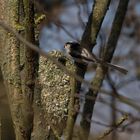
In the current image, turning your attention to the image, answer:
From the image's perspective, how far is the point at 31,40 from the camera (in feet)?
4.64

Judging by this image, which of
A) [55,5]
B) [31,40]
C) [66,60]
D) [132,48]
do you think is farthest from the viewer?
[55,5]

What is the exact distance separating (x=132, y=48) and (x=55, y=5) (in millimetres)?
2265

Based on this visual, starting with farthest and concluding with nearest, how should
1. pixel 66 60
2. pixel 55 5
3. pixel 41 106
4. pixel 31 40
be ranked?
pixel 55 5 < pixel 66 60 < pixel 41 106 < pixel 31 40

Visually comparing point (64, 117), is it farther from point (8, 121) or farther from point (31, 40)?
point (31, 40)

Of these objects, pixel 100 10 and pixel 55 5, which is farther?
pixel 55 5

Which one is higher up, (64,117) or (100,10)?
(100,10)

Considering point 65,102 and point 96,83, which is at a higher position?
point 96,83

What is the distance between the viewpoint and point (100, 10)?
1.69m

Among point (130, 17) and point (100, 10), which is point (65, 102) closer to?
point (100, 10)

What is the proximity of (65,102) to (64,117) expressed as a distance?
2.0 inches

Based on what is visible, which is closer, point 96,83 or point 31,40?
point 31,40

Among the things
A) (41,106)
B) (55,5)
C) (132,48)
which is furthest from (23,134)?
(55,5)

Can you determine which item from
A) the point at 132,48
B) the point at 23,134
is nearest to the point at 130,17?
the point at 132,48

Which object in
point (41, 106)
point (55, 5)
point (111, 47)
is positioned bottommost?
point (55, 5)
